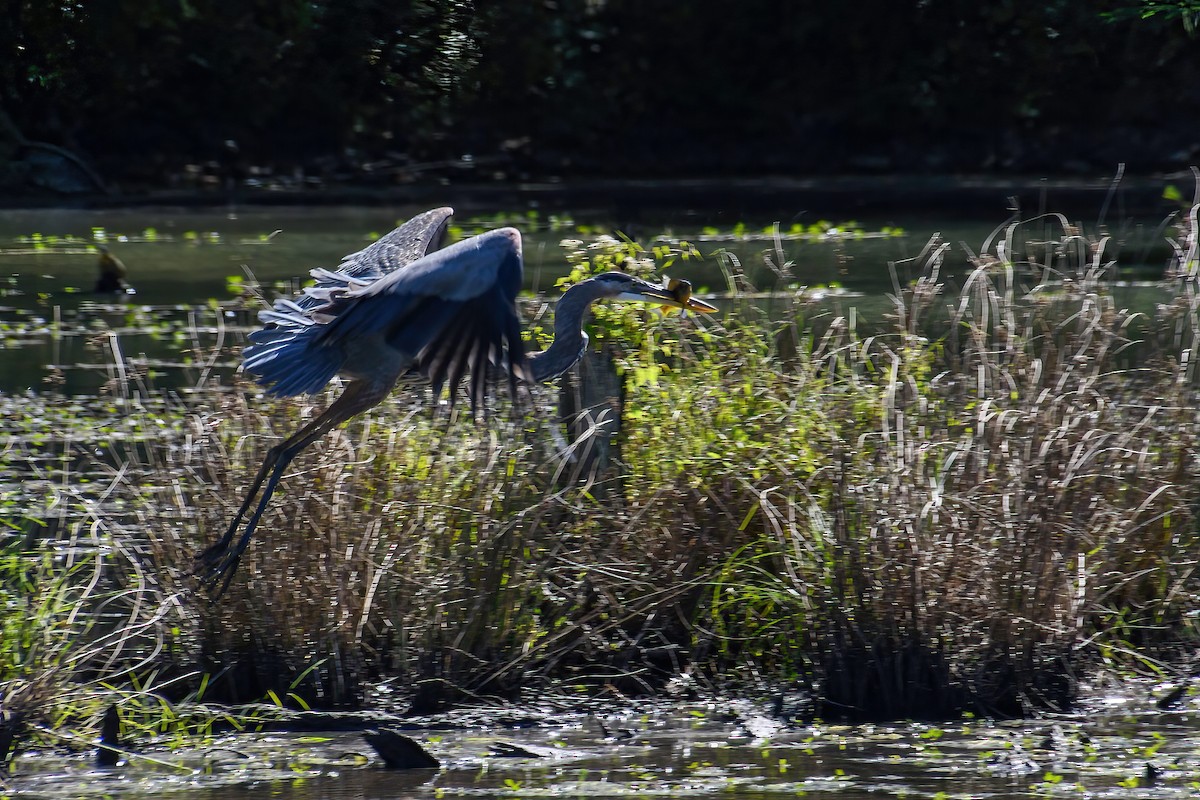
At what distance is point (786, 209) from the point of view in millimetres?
20625

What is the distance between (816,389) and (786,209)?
15.3m

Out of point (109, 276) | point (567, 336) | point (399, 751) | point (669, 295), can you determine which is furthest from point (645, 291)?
point (109, 276)

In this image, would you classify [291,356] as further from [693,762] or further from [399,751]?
[693,762]

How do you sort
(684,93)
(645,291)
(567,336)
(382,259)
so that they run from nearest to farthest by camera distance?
1. (567,336)
2. (645,291)
3. (382,259)
4. (684,93)

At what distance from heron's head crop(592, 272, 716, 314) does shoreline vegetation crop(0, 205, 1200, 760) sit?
6.9 inches

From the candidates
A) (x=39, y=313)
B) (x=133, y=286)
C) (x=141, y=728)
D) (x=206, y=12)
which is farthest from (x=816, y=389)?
(x=206, y=12)

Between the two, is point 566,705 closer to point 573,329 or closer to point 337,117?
point 573,329

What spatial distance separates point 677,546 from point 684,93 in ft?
73.8

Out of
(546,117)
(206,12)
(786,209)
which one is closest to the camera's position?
(786,209)

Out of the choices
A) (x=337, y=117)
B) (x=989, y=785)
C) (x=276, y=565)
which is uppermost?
(x=337, y=117)

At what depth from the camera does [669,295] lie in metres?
5.70

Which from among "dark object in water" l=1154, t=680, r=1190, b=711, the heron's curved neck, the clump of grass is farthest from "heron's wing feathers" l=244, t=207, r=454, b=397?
"dark object in water" l=1154, t=680, r=1190, b=711

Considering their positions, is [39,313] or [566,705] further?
[39,313]

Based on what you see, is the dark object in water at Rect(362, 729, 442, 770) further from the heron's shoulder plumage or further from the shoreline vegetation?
the heron's shoulder plumage
